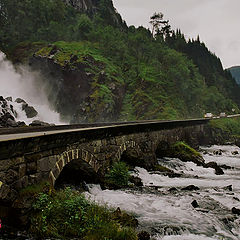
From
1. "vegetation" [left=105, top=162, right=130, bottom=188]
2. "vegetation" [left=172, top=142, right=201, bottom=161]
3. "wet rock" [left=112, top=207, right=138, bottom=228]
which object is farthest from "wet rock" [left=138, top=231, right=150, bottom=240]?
"vegetation" [left=172, top=142, right=201, bottom=161]

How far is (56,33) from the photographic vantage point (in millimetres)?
63344

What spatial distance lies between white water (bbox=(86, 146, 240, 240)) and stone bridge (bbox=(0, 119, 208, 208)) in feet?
4.85

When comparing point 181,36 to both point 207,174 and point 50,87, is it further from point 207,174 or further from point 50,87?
point 207,174

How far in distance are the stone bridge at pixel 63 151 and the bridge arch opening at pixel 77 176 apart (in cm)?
7

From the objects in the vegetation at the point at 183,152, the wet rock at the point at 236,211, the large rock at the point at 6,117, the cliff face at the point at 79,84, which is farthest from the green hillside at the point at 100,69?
the wet rock at the point at 236,211

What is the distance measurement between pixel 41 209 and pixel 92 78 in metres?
40.7

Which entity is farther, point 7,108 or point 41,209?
point 7,108

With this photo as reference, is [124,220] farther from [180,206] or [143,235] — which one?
[180,206]

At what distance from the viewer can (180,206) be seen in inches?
402

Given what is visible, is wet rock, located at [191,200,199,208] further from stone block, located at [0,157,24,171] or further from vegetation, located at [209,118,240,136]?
vegetation, located at [209,118,240,136]

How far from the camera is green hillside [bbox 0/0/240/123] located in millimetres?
45812

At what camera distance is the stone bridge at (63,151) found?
646cm

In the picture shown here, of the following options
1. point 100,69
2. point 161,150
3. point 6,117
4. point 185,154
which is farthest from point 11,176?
point 100,69

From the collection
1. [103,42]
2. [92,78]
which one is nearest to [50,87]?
[92,78]
